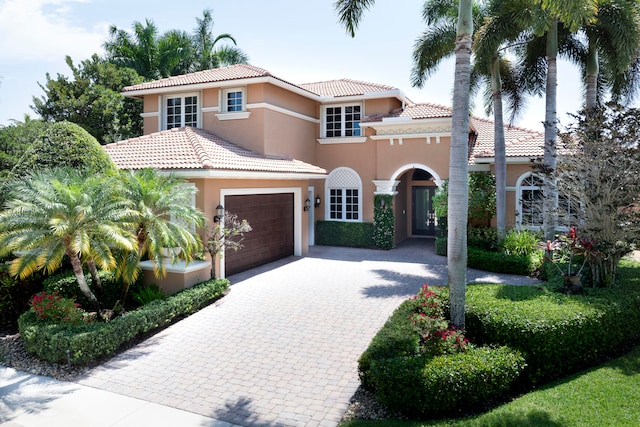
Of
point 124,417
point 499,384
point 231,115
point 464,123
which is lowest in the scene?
point 124,417

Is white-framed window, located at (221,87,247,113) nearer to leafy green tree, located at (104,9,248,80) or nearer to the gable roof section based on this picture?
the gable roof section

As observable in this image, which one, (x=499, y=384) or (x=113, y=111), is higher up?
(x=113, y=111)

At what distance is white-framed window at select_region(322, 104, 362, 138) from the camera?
22.2 m

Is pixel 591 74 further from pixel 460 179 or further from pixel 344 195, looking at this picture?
pixel 460 179

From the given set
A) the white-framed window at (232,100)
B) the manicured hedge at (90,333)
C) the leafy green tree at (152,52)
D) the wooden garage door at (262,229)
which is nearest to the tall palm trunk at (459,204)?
the manicured hedge at (90,333)

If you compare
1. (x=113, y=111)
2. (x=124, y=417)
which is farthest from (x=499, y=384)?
(x=113, y=111)

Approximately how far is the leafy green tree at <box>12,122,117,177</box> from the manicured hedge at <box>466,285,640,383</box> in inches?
407

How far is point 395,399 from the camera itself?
21.2 ft

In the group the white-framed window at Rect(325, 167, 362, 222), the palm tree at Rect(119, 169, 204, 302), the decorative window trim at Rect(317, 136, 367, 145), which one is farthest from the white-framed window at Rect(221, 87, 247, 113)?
the palm tree at Rect(119, 169, 204, 302)

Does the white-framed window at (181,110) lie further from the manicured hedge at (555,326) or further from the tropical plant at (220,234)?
the manicured hedge at (555,326)

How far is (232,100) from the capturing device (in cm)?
1962

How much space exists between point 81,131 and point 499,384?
12958 mm

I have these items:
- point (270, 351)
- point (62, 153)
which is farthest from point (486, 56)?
point (62, 153)

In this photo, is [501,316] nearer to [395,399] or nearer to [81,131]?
[395,399]
